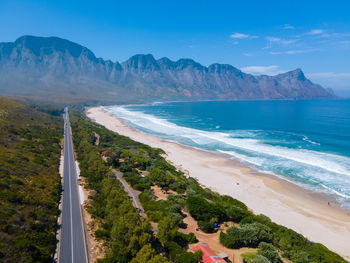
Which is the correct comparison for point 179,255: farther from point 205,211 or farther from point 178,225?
point 205,211

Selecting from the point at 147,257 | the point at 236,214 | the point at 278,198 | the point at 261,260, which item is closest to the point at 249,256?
the point at 261,260

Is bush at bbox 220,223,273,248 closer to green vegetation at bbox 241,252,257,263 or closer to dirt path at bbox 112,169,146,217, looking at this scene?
green vegetation at bbox 241,252,257,263

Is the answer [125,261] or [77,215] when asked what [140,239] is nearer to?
[125,261]

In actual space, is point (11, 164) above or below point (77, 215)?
above

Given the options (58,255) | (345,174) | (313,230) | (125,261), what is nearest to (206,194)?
(313,230)

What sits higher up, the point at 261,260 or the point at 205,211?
the point at 261,260

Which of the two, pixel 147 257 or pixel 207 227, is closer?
pixel 147 257

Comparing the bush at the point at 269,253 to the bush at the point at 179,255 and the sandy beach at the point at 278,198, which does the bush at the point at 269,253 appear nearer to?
the bush at the point at 179,255

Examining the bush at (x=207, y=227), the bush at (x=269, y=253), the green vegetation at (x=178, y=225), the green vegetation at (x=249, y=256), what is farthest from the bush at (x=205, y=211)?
the bush at (x=269, y=253)
